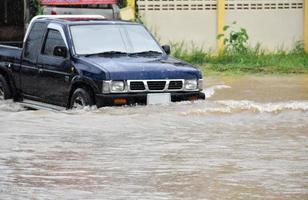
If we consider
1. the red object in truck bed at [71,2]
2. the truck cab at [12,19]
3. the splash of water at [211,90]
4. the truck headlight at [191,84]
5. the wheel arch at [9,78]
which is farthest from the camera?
the truck cab at [12,19]

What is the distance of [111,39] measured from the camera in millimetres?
12438

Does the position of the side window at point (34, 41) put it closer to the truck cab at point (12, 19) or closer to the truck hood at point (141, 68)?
the truck hood at point (141, 68)

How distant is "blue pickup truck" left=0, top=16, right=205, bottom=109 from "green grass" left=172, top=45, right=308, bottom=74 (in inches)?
230

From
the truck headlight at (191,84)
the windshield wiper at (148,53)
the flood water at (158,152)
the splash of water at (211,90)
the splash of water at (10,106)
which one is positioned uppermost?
the windshield wiper at (148,53)

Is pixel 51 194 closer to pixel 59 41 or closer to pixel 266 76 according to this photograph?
pixel 59 41

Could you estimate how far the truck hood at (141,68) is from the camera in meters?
11.2

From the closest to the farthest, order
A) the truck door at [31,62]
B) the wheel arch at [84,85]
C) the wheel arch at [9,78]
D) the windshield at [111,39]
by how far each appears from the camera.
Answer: the wheel arch at [84,85] → the windshield at [111,39] → the truck door at [31,62] → the wheel arch at [9,78]

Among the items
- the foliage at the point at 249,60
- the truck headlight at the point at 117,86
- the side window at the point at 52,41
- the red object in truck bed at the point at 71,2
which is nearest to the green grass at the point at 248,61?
the foliage at the point at 249,60

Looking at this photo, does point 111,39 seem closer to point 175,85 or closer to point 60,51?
point 60,51

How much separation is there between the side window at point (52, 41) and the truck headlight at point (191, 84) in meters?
1.91

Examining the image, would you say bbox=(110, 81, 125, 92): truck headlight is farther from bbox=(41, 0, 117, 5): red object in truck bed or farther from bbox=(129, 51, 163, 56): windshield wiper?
bbox=(41, 0, 117, 5): red object in truck bed

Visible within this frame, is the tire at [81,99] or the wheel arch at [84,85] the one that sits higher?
the wheel arch at [84,85]

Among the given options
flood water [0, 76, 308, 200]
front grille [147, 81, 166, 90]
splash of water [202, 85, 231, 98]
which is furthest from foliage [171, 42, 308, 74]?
front grille [147, 81, 166, 90]

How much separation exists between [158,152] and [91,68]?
7.82ft
